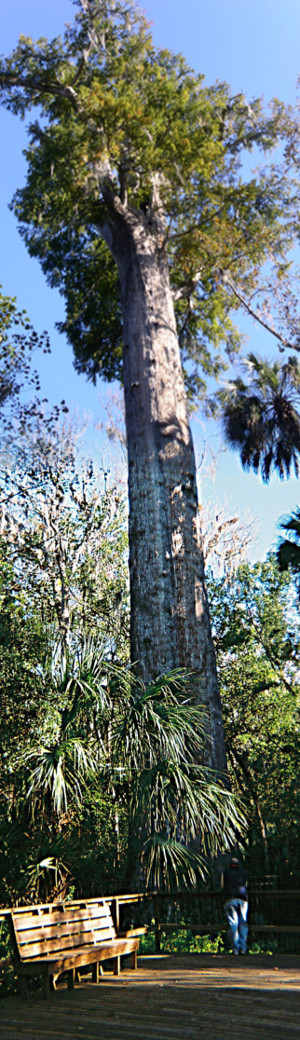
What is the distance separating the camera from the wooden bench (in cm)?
486

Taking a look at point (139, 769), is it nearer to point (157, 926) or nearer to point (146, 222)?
point (157, 926)

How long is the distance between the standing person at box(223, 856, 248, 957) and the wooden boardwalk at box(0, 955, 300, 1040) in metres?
0.77

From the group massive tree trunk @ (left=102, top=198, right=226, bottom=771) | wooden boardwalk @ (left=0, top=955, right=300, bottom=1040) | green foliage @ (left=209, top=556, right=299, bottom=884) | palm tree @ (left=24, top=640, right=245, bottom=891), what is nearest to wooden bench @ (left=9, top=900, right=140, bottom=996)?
wooden boardwalk @ (left=0, top=955, right=300, bottom=1040)

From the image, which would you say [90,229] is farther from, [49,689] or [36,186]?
[49,689]

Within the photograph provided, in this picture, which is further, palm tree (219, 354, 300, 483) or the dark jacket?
palm tree (219, 354, 300, 483)

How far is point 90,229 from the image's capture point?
1541 cm

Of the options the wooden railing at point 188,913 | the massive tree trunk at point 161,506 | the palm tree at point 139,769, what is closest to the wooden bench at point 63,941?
the palm tree at point 139,769

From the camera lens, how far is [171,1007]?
4.72 m

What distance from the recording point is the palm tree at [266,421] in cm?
1576

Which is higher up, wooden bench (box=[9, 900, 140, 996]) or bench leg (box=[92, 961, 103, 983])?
wooden bench (box=[9, 900, 140, 996])

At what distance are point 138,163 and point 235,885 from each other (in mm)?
11091

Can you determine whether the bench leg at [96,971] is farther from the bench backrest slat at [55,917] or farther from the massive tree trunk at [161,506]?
the massive tree trunk at [161,506]

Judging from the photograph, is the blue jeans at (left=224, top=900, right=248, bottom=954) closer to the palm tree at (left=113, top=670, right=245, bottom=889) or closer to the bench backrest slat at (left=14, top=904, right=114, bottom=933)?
the palm tree at (left=113, top=670, right=245, bottom=889)

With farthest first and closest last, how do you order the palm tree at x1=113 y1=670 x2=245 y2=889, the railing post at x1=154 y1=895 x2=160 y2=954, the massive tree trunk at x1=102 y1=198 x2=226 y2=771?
the massive tree trunk at x1=102 y1=198 x2=226 y2=771 < the railing post at x1=154 y1=895 x2=160 y2=954 < the palm tree at x1=113 y1=670 x2=245 y2=889
